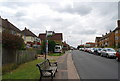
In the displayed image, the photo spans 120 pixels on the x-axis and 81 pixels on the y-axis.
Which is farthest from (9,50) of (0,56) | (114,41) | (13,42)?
(114,41)

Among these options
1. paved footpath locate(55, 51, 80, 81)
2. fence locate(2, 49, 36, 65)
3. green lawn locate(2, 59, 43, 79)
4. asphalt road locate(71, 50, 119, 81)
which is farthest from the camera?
fence locate(2, 49, 36, 65)

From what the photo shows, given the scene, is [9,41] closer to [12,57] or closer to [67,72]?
[12,57]

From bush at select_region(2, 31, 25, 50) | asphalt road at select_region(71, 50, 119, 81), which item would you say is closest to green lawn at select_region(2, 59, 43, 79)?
bush at select_region(2, 31, 25, 50)

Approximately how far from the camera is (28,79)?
7195 millimetres

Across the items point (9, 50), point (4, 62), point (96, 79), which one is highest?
point (9, 50)

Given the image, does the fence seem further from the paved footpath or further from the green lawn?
the paved footpath

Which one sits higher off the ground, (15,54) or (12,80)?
(15,54)

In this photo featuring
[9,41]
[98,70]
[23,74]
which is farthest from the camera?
[98,70]

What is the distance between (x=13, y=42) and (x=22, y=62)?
134 inches

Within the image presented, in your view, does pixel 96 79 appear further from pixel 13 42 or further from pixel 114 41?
pixel 114 41

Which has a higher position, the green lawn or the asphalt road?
the green lawn

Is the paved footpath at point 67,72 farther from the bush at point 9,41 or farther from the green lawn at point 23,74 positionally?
the bush at point 9,41

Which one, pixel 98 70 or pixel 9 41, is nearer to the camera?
pixel 9 41

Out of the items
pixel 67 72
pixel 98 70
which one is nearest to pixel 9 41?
pixel 67 72
